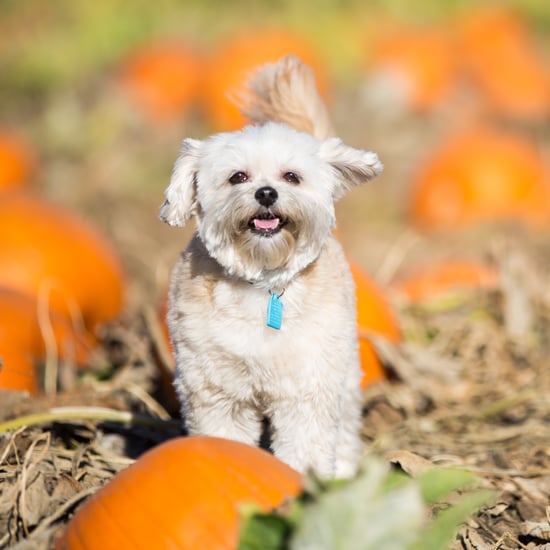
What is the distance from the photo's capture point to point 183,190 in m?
3.29

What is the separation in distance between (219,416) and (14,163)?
5747 mm

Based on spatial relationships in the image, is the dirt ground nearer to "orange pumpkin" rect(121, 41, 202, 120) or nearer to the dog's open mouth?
the dog's open mouth

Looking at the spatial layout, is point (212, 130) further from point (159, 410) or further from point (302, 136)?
point (302, 136)

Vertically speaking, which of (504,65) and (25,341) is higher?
(504,65)

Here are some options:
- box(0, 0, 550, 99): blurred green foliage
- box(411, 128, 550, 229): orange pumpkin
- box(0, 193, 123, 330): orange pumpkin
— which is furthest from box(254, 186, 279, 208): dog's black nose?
box(0, 0, 550, 99): blurred green foliage

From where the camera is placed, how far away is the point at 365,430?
4.64 metres

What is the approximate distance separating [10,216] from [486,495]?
424cm

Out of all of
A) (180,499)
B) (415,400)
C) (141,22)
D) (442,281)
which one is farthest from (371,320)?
(141,22)

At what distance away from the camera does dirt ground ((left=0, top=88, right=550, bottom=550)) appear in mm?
3496

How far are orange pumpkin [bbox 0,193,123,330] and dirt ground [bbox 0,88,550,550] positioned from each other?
0.81ft

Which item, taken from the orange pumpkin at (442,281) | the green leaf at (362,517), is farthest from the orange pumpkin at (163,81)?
the green leaf at (362,517)

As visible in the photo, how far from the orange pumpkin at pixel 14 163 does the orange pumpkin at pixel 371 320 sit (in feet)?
13.4

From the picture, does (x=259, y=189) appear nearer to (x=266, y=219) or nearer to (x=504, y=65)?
(x=266, y=219)

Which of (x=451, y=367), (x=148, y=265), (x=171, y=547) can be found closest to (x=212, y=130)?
(x=148, y=265)
